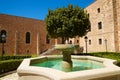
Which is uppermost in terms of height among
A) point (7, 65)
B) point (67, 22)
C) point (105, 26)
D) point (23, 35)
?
point (105, 26)

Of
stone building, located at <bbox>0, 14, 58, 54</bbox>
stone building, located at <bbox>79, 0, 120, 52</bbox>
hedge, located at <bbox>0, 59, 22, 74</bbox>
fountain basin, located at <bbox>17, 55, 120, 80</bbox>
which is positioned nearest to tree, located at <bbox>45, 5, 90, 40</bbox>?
stone building, located at <bbox>79, 0, 120, 52</bbox>

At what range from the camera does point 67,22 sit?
1698 centimetres

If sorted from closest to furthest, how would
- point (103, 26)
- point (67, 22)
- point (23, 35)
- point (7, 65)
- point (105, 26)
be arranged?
point (7, 65) < point (67, 22) < point (105, 26) < point (103, 26) < point (23, 35)

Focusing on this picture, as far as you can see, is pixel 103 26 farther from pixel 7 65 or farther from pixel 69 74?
pixel 69 74

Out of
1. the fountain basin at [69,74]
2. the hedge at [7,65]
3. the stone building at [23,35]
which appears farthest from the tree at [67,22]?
the fountain basin at [69,74]

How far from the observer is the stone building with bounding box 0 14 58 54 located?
81.8 ft

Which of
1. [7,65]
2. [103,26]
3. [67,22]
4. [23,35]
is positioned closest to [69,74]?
[7,65]

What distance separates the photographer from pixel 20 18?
26656mm

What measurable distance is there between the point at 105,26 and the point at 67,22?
30.5 ft

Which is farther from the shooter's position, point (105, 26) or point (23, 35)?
point (23, 35)

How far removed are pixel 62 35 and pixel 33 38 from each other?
1252cm

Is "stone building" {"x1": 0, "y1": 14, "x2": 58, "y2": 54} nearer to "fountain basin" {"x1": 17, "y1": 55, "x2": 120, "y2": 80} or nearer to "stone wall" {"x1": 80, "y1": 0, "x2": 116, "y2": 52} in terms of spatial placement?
"stone wall" {"x1": 80, "y1": 0, "x2": 116, "y2": 52}

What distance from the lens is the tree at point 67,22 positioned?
16.9m

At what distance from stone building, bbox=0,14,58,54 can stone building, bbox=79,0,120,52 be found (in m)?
9.95
